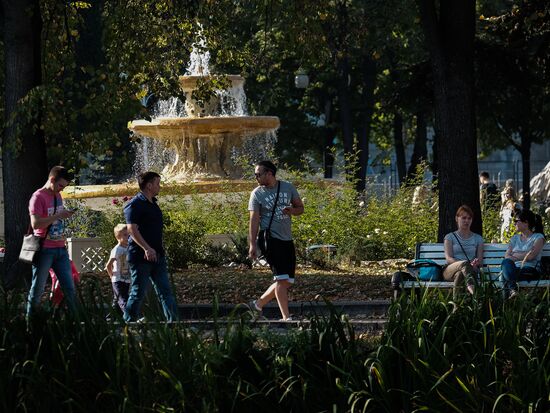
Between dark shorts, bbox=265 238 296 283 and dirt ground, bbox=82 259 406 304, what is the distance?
187cm

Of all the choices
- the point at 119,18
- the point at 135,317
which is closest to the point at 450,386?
the point at 135,317

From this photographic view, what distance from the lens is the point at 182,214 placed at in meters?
22.7

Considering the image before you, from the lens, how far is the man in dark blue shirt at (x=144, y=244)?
41.5 ft

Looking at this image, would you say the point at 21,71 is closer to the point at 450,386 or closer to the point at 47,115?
the point at 47,115

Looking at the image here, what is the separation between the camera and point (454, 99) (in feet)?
55.1

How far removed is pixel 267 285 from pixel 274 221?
433 cm

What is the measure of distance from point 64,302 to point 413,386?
6.99 ft

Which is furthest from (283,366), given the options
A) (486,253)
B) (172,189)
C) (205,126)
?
(205,126)

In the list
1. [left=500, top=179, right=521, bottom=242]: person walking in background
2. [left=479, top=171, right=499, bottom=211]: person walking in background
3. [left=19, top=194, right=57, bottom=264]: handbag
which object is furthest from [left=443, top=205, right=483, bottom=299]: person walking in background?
[left=479, top=171, right=499, bottom=211]: person walking in background

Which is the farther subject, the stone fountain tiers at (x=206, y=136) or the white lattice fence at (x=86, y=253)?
the stone fountain tiers at (x=206, y=136)

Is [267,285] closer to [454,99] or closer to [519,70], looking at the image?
[454,99]

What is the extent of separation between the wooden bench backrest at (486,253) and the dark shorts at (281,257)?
75.1 inches

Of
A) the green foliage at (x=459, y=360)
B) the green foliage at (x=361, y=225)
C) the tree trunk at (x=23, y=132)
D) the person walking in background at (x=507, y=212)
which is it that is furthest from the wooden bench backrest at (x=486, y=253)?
the green foliage at (x=361, y=225)

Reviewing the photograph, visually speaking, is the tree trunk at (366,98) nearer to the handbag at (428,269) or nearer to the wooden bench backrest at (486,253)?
the wooden bench backrest at (486,253)
